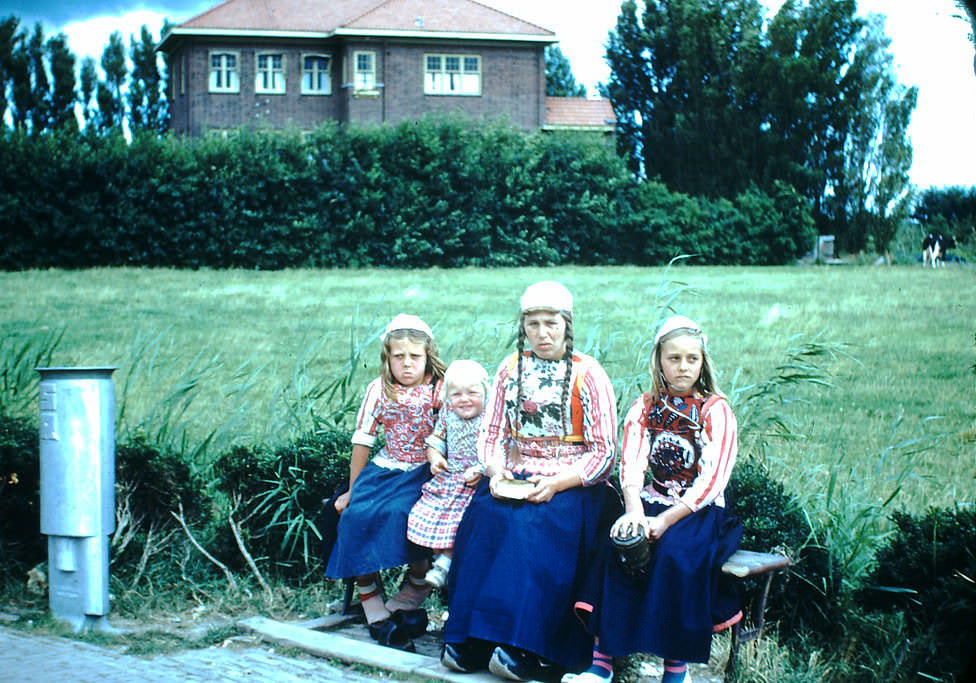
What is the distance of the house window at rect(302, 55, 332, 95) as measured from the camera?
37031 mm

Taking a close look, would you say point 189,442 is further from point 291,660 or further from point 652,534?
point 652,534

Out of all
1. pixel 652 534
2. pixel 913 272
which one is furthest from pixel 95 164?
pixel 652 534

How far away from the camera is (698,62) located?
2205 centimetres

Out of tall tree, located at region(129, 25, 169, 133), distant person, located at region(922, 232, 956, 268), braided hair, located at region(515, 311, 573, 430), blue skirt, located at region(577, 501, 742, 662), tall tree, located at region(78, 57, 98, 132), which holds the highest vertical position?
tall tree, located at region(129, 25, 169, 133)

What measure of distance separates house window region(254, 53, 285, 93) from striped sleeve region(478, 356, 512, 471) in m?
33.6

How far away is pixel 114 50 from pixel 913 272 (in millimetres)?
13661

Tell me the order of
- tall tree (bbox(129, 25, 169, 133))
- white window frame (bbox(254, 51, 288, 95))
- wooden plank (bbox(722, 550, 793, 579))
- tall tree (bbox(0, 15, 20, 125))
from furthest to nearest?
1. white window frame (bbox(254, 51, 288, 95))
2. tall tree (bbox(129, 25, 169, 133))
3. tall tree (bbox(0, 15, 20, 125))
4. wooden plank (bbox(722, 550, 793, 579))

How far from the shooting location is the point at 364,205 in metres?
27.9

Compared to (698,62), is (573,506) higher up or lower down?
lower down

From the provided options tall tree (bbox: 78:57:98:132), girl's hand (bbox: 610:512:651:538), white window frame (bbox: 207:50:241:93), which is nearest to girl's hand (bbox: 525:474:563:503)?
girl's hand (bbox: 610:512:651:538)

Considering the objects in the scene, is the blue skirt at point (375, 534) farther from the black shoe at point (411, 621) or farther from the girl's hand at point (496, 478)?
the girl's hand at point (496, 478)

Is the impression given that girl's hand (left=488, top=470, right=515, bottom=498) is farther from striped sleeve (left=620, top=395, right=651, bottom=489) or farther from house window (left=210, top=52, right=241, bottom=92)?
house window (left=210, top=52, right=241, bottom=92)

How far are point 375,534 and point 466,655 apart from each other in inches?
29.7

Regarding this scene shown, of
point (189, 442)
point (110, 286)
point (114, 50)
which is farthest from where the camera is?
point (110, 286)
